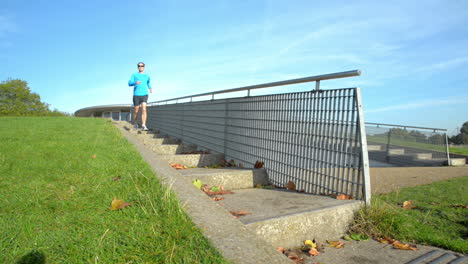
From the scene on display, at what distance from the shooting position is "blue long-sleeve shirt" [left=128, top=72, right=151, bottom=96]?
29.7 feet

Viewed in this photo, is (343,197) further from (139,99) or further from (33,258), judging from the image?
(139,99)

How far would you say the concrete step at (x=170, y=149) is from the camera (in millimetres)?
6669

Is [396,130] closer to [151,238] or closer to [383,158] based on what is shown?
[383,158]

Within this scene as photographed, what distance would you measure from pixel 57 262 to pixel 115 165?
7.54 ft

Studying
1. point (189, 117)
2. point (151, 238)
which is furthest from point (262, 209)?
point (189, 117)

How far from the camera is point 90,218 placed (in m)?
2.32

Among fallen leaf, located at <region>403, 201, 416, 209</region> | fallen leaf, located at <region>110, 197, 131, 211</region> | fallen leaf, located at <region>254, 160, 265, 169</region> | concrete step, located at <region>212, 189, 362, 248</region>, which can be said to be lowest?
fallen leaf, located at <region>403, 201, 416, 209</region>

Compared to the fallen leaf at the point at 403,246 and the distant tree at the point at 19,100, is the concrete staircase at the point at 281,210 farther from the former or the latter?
the distant tree at the point at 19,100

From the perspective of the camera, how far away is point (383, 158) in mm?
12555

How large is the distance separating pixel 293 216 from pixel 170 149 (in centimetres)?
476

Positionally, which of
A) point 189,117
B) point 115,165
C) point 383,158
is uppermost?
point 189,117

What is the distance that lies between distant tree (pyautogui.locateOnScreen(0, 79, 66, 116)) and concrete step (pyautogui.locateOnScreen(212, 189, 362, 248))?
5100cm

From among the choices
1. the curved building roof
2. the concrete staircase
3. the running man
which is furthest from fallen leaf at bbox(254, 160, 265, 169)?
the curved building roof

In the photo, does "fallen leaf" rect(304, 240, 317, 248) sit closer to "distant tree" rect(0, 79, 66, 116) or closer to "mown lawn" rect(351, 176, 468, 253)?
"mown lawn" rect(351, 176, 468, 253)
